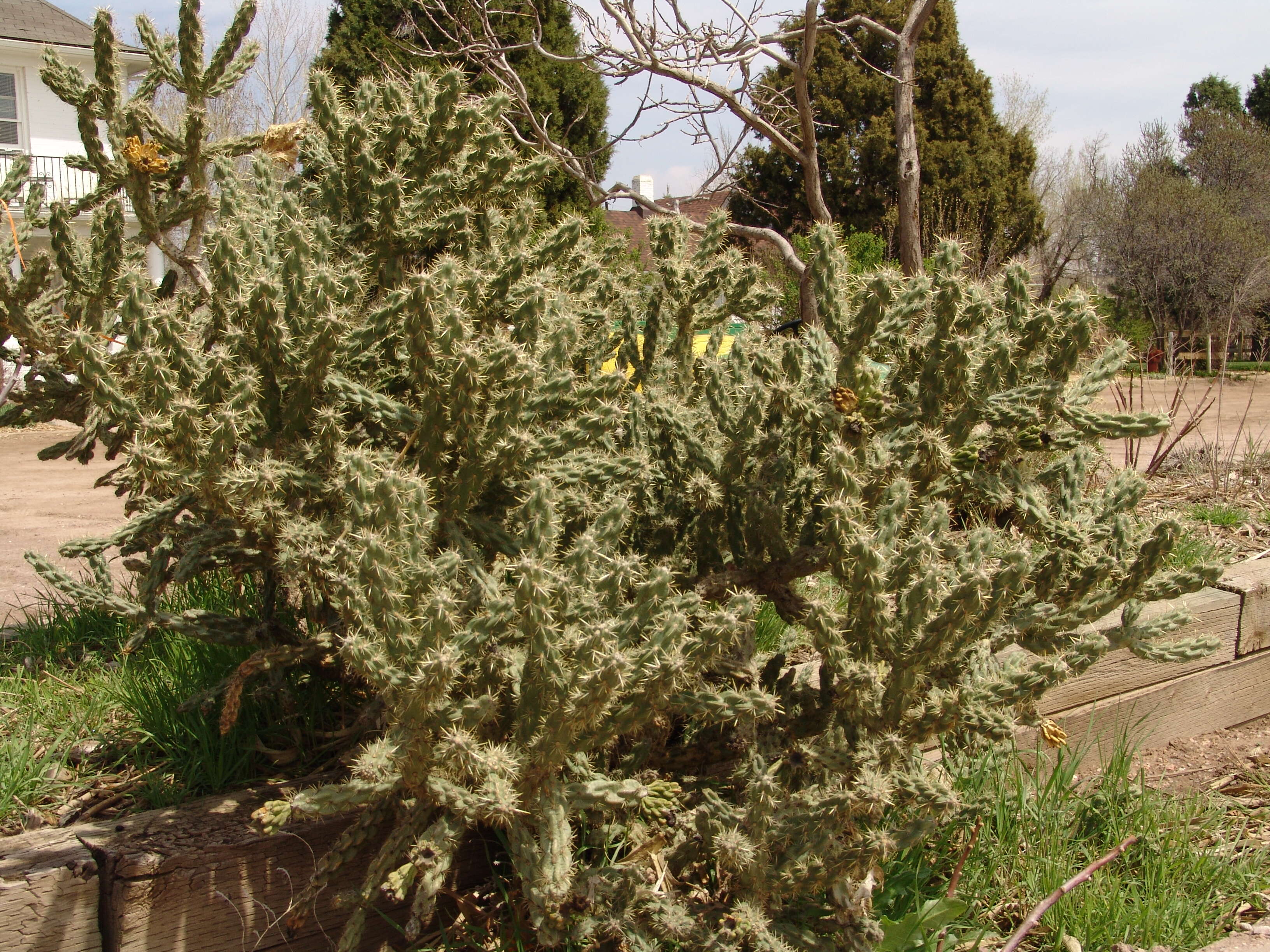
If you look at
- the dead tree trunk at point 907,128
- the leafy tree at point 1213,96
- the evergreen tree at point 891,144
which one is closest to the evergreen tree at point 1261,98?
the leafy tree at point 1213,96

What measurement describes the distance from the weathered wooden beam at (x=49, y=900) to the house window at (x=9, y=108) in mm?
25103

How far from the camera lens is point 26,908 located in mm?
2020

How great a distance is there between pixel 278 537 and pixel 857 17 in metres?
7.59

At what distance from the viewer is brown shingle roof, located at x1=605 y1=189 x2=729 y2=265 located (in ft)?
20.2

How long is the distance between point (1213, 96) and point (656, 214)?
171 ft

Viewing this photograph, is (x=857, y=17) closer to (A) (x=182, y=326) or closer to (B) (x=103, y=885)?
(A) (x=182, y=326)

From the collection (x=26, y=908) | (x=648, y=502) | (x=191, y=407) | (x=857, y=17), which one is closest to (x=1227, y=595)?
(x=648, y=502)

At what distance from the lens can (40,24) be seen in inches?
863

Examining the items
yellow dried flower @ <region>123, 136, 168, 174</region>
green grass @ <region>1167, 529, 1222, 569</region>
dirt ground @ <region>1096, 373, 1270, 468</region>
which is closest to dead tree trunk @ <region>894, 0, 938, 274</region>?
dirt ground @ <region>1096, 373, 1270, 468</region>

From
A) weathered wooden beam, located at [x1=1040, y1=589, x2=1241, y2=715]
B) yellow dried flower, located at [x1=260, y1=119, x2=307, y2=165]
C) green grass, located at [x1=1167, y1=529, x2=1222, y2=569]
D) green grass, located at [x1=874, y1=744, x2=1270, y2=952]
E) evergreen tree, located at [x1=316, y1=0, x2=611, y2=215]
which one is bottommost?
green grass, located at [x1=874, y1=744, x2=1270, y2=952]

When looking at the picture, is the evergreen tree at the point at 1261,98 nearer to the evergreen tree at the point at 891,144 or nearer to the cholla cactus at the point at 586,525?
the evergreen tree at the point at 891,144

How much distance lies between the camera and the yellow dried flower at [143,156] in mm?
2771

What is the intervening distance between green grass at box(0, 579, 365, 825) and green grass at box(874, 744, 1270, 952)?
1568 millimetres

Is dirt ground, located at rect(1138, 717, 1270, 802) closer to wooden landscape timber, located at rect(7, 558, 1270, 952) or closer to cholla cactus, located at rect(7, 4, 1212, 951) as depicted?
cholla cactus, located at rect(7, 4, 1212, 951)
